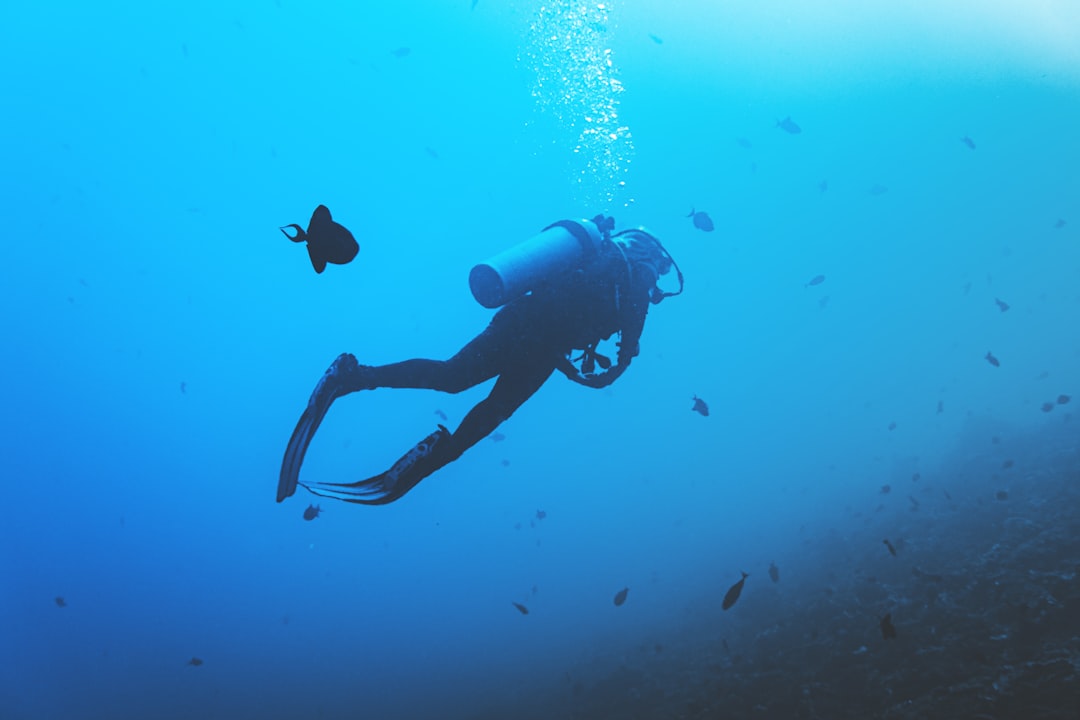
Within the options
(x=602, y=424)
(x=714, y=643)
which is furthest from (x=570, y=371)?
(x=602, y=424)

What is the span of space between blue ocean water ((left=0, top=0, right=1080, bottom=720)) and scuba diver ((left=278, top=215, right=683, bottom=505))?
15.2 feet

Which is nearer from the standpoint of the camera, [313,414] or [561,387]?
[313,414]

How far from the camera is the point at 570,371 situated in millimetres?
4688

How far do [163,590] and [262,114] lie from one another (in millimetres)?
32325

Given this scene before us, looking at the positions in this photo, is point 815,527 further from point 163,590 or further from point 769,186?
point 769,186

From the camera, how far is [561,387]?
6091 centimetres

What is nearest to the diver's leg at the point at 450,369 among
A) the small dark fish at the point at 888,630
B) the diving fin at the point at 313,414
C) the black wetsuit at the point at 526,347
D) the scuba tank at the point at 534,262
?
the black wetsuit at the point at 526,347

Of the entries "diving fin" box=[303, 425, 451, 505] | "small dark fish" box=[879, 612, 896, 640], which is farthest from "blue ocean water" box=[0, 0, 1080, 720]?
"diving fin" box=[303, 425, 451, 505]

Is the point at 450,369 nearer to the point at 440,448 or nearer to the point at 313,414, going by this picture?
the point at 440,448

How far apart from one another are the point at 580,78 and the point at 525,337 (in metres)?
69.7

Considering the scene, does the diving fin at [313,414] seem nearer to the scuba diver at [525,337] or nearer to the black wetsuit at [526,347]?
the scuba diver at [525,337]

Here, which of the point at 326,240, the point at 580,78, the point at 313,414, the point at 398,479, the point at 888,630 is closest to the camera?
the point at 326,240

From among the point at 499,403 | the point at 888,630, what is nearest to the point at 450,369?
the point at 499,403

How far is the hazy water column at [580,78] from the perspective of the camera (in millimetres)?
36156
